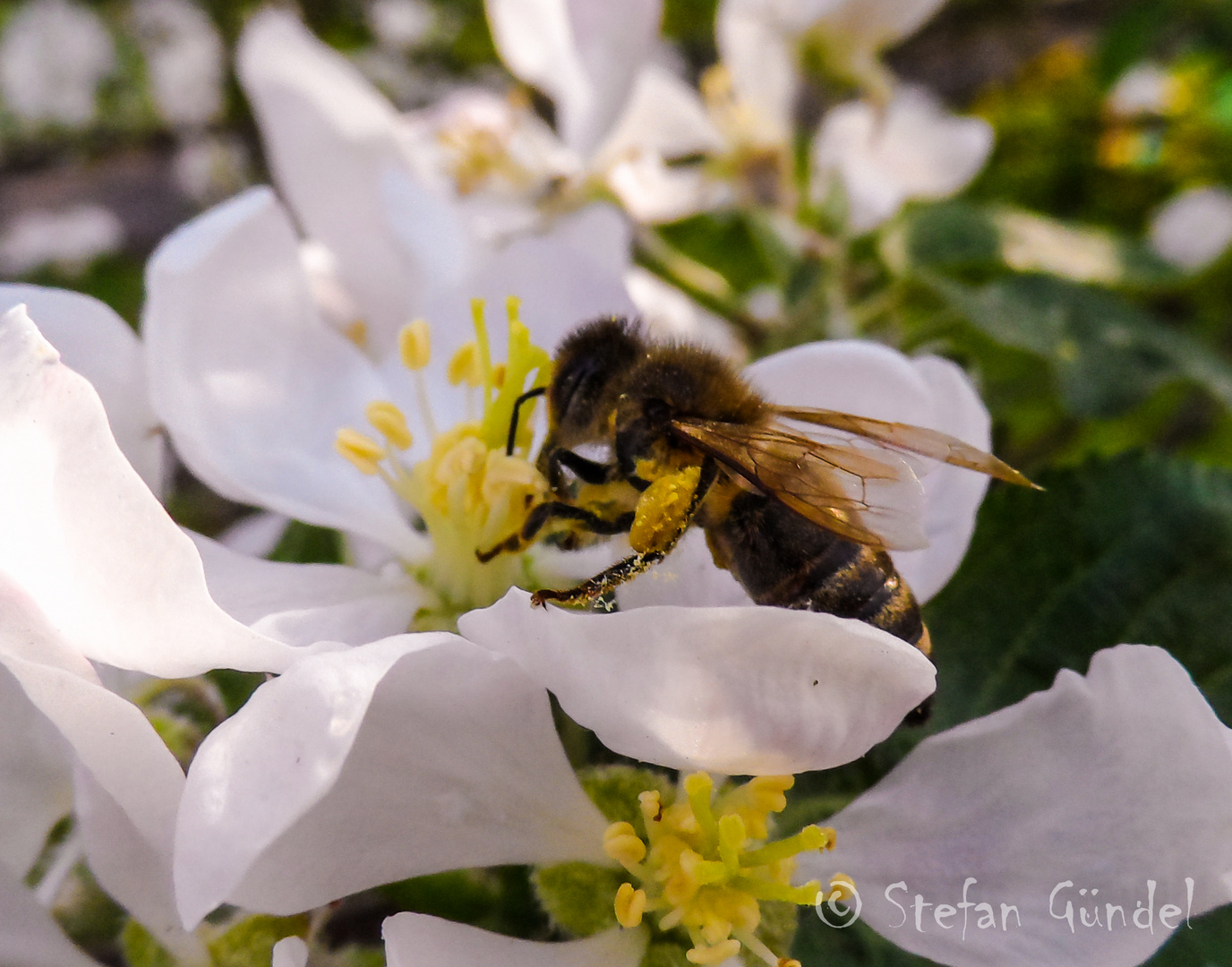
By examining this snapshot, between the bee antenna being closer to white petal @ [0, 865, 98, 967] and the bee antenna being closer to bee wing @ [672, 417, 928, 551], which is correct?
bee wing @ [672, 417, 928, 551]

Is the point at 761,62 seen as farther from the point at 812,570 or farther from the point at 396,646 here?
the point at 396,646

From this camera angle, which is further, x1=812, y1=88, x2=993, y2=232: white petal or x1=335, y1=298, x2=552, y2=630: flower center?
x1=812, y1=88, x2=993, y2=232: white petal

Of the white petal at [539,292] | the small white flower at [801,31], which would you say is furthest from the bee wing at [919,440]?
the small white flower at [801,31]

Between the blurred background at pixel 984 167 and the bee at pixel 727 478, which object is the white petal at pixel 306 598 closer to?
the bee at pixel 727 478

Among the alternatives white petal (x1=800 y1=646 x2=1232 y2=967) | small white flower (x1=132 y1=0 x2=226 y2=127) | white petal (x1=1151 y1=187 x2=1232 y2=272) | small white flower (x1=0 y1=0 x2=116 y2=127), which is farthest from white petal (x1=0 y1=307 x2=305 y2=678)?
small white flower (x1=0 y1=0 x2=116 y2=127)

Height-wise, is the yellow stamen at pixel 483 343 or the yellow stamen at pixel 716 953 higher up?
the yellow stamen at pixel 483 343

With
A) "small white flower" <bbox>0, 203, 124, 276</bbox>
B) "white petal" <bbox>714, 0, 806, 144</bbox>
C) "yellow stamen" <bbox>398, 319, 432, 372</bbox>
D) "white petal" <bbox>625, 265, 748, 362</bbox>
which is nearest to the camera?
"yellow stamen" <bbox>398, 319, 432, 372</bbox>
